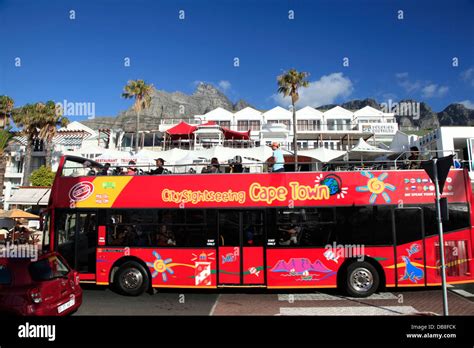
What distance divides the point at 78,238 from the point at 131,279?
6.76ft

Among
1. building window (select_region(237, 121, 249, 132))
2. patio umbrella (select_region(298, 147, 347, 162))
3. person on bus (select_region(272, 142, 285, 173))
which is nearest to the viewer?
person on bus (select_region(272, 142, 285, 173))

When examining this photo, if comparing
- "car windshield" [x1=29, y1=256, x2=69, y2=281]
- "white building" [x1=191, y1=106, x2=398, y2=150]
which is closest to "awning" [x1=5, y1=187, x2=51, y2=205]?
"white building" [x1=191, y1=106, x2=398, y2=150]

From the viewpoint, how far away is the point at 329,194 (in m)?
8.73

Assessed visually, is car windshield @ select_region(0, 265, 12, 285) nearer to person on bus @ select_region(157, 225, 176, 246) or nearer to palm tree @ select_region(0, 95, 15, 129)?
person on bus @ select_region(157, 225, 176, 246)

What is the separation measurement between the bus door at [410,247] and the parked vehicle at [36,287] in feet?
26.7

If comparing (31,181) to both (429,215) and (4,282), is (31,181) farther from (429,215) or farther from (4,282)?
(429,215)

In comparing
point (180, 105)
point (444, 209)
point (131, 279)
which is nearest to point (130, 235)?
point (131, 279)

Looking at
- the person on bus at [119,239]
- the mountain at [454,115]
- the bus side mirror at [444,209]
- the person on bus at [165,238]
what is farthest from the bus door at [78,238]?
the mountain at [454,115]

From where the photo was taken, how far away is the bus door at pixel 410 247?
27.3 ft

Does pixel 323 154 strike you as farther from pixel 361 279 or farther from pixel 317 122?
pixel 317 122

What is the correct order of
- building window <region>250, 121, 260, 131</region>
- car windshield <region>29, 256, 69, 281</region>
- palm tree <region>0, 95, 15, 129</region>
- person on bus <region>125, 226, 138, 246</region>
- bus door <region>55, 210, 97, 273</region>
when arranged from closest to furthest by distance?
1. car windshield <region>29, 256, 69, 281</region>
2. person on bus <region>125, 226, 138, 246</region>
3. bus door <region>55, 210, 97, 273</region>
4. palm tree <region>0, 95, 15, 129</region>
5. building window <region>250, 121, 260, 131</region>

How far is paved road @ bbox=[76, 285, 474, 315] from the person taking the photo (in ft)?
24.4

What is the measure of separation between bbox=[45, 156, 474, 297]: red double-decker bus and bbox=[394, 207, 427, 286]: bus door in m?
0.03
